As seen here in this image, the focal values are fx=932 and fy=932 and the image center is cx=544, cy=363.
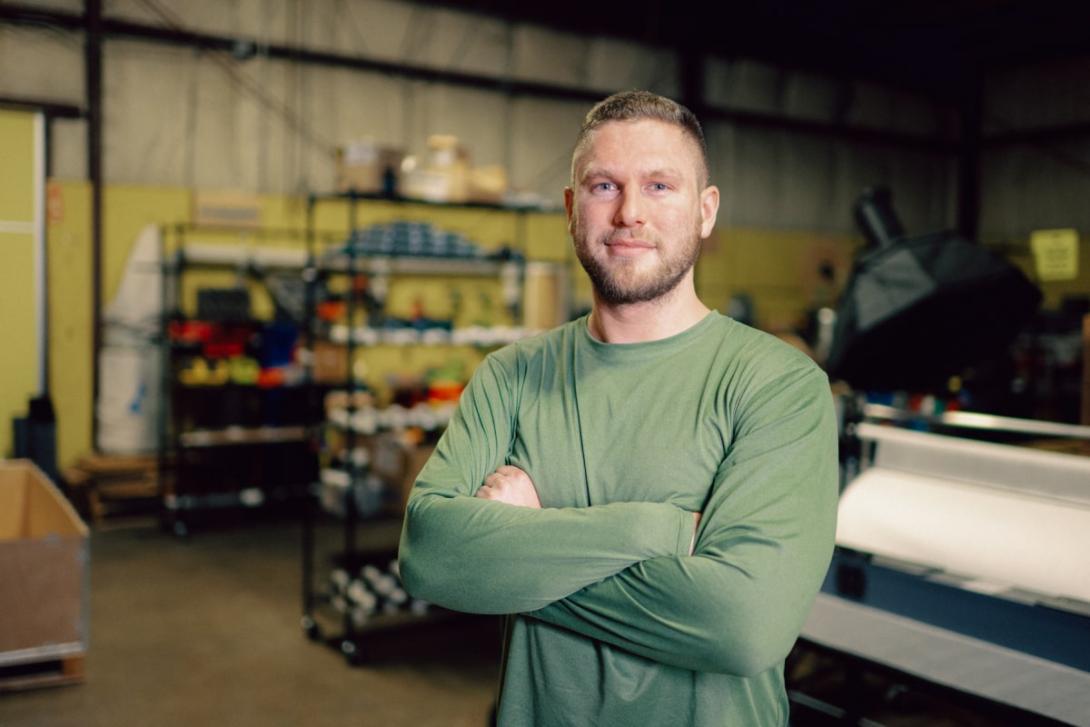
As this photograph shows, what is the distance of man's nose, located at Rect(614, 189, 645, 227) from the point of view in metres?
1.52

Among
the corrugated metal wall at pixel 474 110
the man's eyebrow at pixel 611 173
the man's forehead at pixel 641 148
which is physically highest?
the corrugated metal wall at pixel 474 110

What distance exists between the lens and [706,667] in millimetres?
1391

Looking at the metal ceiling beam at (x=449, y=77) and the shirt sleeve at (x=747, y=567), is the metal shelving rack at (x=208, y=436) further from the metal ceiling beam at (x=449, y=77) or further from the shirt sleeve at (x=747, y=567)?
the shirt sleeve at (x=747, y=567)

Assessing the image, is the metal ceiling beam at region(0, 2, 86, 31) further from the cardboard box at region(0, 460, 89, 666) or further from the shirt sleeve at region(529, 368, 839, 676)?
the shirt sleeve at region(529, 368, 839, 676)

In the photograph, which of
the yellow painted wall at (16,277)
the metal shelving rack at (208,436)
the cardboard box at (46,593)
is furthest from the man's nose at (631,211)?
the yellow painted wall at (16,277)

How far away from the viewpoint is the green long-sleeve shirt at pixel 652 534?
1.40 metres

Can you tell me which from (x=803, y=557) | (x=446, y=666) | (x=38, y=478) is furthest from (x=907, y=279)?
(x=38, y=478)

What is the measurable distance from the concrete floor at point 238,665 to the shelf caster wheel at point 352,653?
0.14ft

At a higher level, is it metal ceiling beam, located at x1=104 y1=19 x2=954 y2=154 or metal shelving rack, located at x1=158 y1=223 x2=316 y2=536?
metal ceiling beam, located at x1=104 y1=19 x2=954 y2=154

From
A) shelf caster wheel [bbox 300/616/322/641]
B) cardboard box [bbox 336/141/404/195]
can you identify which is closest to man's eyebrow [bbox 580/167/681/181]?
cardboard box [bbox 336/141/404/195]

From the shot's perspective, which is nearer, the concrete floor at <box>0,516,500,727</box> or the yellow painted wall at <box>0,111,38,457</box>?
the concrete floor at <box>0,516,500,727</box>

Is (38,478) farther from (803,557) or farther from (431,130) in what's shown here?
(431,130)

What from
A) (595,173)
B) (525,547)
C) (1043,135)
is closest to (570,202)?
(595,173)

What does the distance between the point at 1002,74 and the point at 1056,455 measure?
1290cm
